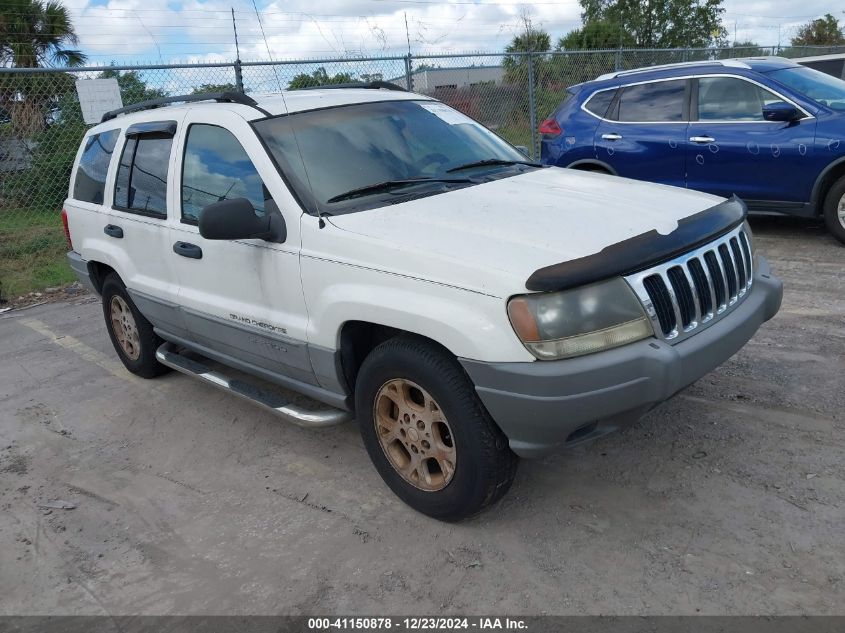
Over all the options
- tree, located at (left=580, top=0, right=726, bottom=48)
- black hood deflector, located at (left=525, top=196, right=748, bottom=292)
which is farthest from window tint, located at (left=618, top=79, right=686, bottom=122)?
tree, located at (left=580, top=0, right=726, bottom=48)

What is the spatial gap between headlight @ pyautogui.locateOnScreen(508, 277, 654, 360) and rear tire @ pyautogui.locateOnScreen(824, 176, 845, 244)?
17.4 ft

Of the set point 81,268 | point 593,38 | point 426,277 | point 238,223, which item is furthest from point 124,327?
point 593,38

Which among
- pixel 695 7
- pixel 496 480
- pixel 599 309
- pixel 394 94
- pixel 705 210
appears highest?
pixel 695 7

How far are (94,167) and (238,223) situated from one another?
2565mm

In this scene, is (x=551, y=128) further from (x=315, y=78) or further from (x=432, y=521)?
(x=432, y=521)

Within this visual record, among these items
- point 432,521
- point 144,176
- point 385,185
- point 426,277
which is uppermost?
point 144,176

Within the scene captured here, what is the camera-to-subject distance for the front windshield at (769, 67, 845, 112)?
289 inches

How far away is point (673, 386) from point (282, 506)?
1969 millimetres

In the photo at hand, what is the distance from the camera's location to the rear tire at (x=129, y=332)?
5215 millimetres

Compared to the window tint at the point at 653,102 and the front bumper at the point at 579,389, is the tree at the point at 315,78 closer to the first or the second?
the window tint at the point at 653,102

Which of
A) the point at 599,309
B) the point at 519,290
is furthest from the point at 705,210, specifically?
the point at 519,290

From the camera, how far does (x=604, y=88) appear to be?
28.0 feet

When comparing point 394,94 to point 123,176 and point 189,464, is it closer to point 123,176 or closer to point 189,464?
point 123,176

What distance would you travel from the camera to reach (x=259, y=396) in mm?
4059
